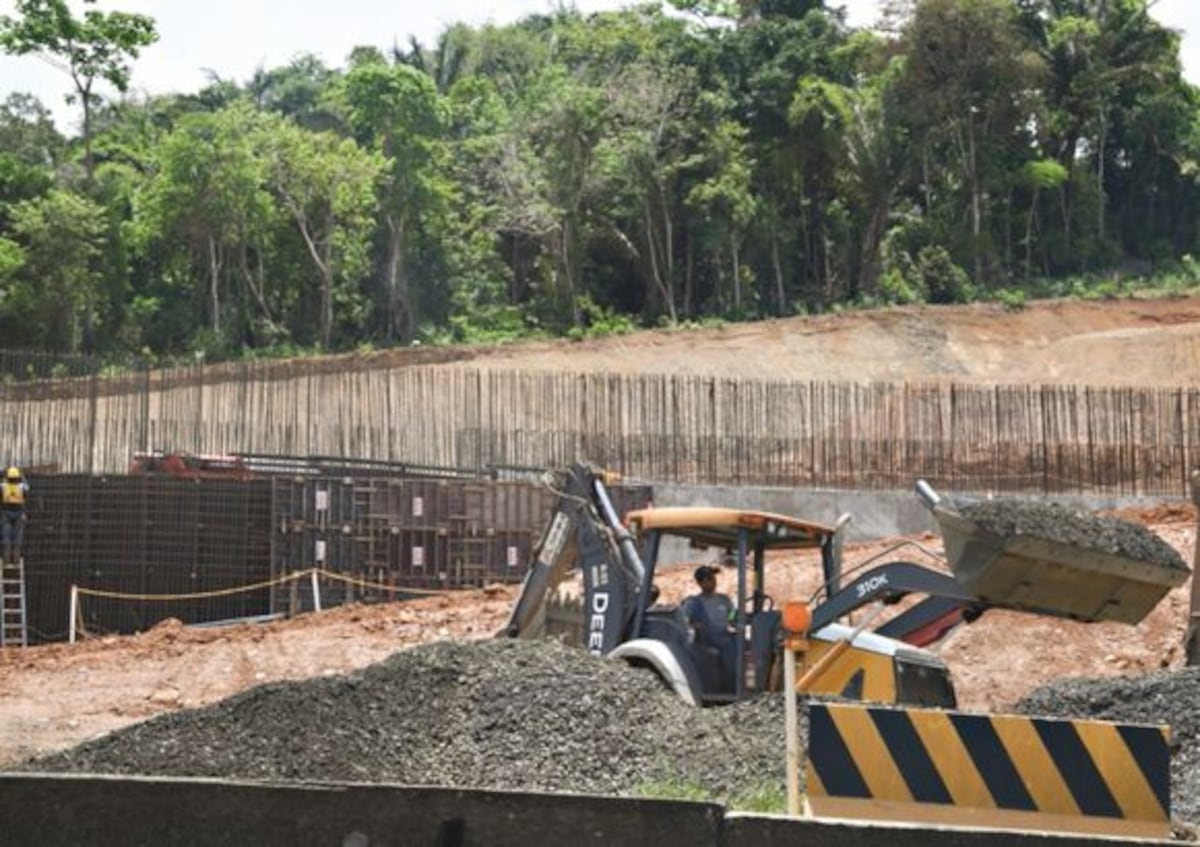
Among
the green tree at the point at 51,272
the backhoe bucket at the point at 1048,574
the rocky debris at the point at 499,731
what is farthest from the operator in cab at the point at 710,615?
the green tree at the point at 51,272

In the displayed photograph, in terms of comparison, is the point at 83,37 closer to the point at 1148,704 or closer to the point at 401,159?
the point at 401,159

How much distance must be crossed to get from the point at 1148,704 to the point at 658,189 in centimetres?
4810

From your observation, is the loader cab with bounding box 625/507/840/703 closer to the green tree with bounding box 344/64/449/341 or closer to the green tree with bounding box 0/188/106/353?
the green tree with bounding box 0/188/106/353

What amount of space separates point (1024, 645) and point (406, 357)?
33934 millimetres

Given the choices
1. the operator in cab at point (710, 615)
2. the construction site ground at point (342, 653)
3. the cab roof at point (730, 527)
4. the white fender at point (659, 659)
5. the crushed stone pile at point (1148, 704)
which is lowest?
the construction site ground at point (342, 653)

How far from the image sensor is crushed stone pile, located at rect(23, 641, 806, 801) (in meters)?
10.3

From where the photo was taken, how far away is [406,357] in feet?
173

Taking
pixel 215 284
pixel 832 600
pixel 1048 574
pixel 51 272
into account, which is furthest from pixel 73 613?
pixel 215 284

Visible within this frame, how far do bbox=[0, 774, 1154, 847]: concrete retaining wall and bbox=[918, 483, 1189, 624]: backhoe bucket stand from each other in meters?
6.64

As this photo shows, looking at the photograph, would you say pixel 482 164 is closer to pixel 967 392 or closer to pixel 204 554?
pixel 967 392

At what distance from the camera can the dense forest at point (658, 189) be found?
5803cm

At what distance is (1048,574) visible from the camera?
12.1 meters

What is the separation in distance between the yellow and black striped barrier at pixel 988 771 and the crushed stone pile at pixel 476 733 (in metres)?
3.43

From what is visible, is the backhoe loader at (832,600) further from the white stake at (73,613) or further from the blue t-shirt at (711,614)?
the white stake at (73,613)
